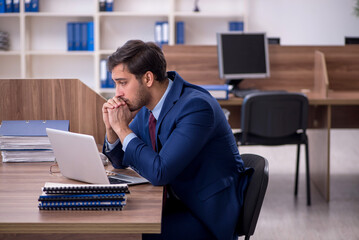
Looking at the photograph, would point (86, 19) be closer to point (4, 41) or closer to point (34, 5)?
point (34, 5)

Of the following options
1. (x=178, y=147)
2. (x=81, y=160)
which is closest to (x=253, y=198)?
(x=178, y=147)

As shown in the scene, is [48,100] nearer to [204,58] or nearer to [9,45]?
[204,58]

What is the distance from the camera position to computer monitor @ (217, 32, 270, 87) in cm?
394

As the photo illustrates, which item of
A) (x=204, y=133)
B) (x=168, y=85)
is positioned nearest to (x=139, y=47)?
(x=168, y=85)

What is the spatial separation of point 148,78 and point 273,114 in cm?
177

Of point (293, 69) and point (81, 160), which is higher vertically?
point (293, 69)

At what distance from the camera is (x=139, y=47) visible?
170 cm

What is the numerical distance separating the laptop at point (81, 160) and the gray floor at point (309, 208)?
58.5 inches

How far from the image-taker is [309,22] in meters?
6.45

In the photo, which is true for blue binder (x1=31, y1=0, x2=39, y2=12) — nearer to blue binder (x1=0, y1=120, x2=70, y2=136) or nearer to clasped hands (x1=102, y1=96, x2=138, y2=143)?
blue binder (x1=0, y1=120, x2=70, y2=136)

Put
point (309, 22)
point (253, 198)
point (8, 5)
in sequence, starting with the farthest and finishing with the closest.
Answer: point (309, 22) → point (8, 5) → point (253, 198)

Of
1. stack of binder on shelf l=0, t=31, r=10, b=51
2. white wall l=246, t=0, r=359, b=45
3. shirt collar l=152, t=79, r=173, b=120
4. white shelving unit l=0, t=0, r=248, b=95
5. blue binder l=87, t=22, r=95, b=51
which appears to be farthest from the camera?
white wall l=246, t=0, r=359, b=45

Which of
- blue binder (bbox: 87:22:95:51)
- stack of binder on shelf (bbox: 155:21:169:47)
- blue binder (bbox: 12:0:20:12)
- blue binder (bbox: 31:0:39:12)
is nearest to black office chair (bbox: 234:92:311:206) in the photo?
stack of binder on shelf (bbox: 155:21:169:47)

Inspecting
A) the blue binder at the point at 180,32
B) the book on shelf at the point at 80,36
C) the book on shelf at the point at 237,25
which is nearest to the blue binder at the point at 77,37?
the book on shelf at the point at 80,36
